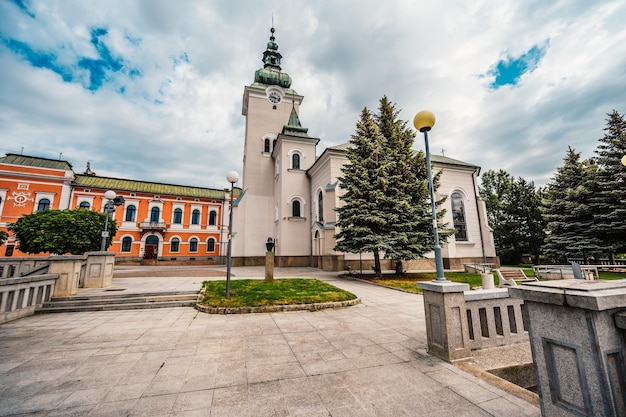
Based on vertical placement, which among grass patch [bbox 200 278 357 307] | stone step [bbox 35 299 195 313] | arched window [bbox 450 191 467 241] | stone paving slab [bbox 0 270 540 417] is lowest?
stone paving slab [bbox 0 270 540 417]

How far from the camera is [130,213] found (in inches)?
1244

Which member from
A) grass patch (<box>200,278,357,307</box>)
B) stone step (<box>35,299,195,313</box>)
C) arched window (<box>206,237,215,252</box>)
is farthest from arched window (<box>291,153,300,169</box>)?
arched window (<box>206,237,215,252</box>)

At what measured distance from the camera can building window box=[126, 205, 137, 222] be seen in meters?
31.4

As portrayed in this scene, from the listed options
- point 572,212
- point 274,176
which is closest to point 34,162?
point 274,176

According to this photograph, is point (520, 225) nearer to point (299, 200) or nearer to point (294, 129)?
point (299, 200)

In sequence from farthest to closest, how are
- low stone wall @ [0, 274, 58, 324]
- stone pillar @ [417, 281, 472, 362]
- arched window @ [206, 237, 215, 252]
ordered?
arched window @ [206, 237, 215, 252]
low stone wall @ [0, 274, 58, 324]
stone pillar @ [417, 281, 472, 362]

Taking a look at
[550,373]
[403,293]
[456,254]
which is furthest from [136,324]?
[456,254]

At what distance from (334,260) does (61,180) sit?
32.7 m

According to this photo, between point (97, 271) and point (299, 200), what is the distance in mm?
15356

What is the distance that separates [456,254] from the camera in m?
20.6

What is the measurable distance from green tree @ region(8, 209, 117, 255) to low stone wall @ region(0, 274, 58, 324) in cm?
1239

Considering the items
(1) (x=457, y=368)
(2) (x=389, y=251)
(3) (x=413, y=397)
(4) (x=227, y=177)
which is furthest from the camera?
(2) (x=389, y=251)

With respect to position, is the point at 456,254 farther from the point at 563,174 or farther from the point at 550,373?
the point at 550,373

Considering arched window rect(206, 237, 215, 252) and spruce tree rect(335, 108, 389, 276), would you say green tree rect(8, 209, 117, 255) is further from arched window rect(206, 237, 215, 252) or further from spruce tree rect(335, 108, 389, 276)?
spruce tree rect(335, 108, 389, 276)
